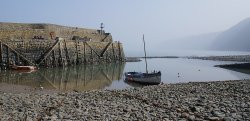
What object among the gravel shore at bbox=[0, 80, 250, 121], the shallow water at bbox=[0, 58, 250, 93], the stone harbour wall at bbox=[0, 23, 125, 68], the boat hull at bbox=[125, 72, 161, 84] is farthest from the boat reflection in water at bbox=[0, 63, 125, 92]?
the gravel shore at bbox=[0, 80, 250, 121]

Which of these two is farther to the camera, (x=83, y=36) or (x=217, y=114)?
(x=83, y=36)

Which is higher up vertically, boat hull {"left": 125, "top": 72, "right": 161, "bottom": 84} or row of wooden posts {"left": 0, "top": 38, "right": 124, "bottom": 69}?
row of wooden posts {"left": 0, "top": 38, "right": 124, "bottom": 69}

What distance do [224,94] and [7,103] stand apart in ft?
39.9

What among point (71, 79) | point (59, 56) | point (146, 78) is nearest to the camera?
point (146, 78)

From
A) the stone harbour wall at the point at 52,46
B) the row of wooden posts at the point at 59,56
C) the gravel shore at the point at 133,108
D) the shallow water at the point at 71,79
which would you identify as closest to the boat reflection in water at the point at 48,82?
the shallow water at the point at 71,79

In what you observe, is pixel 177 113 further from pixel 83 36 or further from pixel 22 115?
pixel 83 36

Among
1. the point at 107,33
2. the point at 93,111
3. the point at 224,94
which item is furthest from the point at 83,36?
the point at 93,111

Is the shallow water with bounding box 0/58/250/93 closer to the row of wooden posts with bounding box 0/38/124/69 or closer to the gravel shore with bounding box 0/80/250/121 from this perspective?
the row of wooden posts with bounding box 0/38/124/69

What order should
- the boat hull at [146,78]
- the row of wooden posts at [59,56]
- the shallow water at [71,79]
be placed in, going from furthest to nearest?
the row of wooden posts at [59,56] → the boat hull at [146,78] → the shallow water at [71,79]

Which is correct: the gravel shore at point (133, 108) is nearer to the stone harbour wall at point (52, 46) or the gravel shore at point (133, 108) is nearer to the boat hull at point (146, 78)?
the boat hull at point (146, 78)

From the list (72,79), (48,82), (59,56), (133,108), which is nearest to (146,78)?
(72,79)

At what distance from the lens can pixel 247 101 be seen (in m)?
18.1

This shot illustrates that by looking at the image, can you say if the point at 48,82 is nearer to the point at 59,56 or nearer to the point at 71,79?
the point at 71,79

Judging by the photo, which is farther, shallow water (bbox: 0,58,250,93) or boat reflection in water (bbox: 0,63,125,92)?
shallow water (bbox: 0,58,250,93)
